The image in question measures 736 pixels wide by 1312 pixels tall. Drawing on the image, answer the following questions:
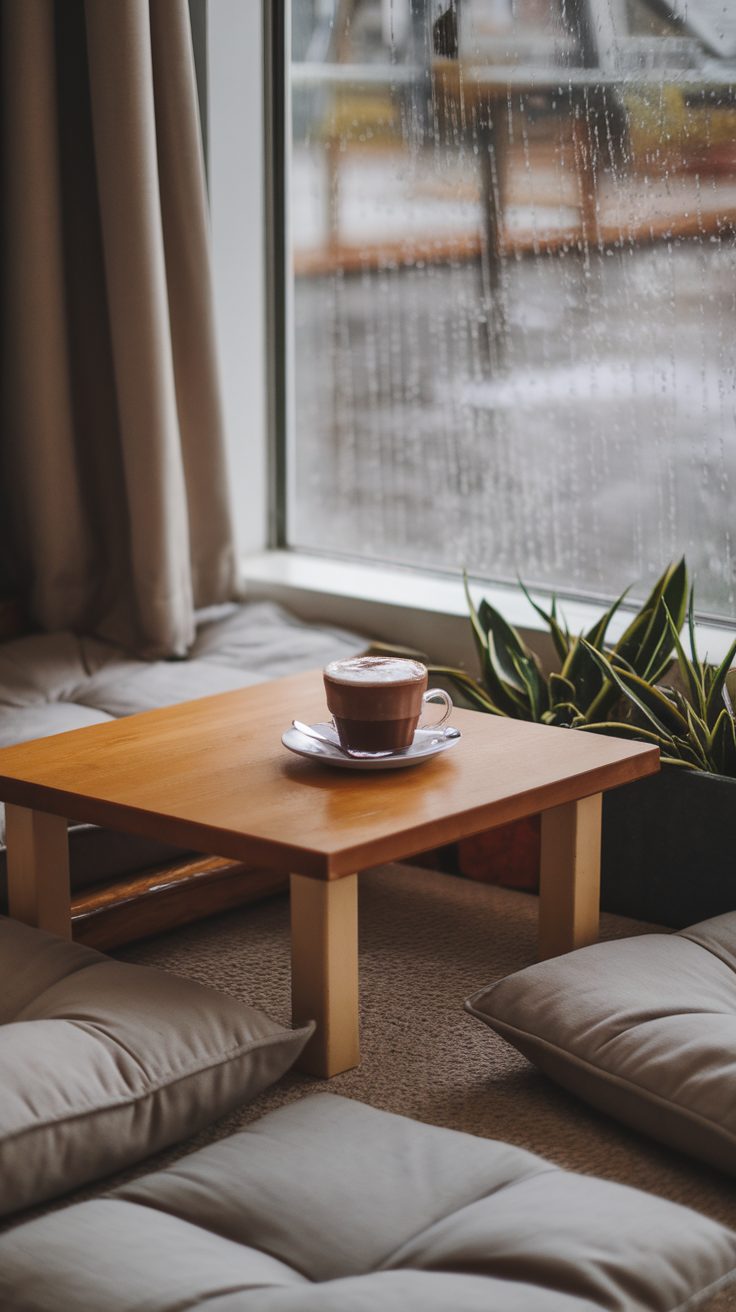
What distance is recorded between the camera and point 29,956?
64.6 inches

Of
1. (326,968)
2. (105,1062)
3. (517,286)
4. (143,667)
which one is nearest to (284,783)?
(326,968)

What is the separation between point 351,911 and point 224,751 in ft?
1.00

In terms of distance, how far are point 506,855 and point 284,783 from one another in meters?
0.77

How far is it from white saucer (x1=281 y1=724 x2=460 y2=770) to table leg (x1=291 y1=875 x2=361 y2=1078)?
6.0 inches

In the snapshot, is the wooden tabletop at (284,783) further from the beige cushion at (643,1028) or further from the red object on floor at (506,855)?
the red object on floor at (506,855)

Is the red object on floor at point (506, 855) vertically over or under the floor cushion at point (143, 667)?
under

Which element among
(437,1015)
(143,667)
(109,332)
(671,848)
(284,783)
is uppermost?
(109,332)

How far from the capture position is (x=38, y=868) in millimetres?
1832

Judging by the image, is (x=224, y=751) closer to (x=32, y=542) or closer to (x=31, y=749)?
(x=31, y=749)

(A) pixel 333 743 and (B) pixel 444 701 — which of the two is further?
(B) pixel 444 701

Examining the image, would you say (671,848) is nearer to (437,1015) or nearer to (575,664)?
(575,664)

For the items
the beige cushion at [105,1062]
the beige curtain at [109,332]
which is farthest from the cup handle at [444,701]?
the beige curtain at [109,332]

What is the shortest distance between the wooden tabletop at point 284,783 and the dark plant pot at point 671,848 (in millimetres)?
260

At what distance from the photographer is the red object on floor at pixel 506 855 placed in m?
2.31
